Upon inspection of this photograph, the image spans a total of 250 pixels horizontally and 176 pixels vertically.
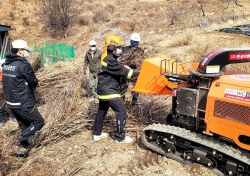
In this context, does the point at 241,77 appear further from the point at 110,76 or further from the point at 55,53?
the point at 55,53

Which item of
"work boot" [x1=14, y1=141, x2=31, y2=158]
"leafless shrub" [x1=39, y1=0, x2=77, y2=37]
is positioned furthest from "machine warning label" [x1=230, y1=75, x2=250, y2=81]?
"leafless shrub" [x1=39, y1=0, x2=77, y2=37]

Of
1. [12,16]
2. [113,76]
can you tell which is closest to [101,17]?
[12,16]

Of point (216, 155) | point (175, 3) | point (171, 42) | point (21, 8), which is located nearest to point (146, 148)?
point (216, 155)

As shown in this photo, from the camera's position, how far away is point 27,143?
561 cm

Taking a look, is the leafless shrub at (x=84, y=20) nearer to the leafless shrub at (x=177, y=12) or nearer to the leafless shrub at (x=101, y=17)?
the leafless shrub at (x=101, y=17)

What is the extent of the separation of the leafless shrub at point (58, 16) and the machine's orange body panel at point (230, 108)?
25.2 m

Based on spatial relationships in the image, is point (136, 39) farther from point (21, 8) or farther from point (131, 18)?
point (21, 8)

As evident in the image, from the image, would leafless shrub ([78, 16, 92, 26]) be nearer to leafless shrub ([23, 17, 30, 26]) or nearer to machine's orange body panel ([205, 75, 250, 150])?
leafless shrub ([23, 17, 30, 26])

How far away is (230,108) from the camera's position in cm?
426

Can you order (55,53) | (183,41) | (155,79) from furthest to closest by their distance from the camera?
(55,53) < (183,41) < (155,79)

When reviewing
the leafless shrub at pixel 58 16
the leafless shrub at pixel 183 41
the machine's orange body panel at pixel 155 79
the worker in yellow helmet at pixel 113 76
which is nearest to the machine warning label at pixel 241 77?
the machine's orange body panel at pixel 155 79

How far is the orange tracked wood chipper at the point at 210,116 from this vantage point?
424 centimetres

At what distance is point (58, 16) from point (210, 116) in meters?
26.7

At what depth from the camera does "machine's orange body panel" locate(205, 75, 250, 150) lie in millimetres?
4145
